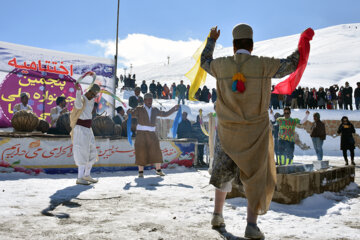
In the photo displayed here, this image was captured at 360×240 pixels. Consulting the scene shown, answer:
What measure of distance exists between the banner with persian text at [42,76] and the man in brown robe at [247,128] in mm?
6822

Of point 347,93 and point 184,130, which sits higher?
point 347,93

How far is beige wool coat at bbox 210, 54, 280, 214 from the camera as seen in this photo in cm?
247

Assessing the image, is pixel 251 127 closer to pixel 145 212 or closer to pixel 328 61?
pixel 145 212

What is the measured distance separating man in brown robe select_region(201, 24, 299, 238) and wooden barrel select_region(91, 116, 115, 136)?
529cm

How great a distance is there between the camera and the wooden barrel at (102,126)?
296 inches

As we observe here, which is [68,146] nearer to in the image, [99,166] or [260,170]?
[99,166]

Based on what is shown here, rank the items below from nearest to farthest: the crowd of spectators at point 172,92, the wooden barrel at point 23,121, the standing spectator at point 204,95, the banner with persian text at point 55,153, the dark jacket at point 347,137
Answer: the banner with persian text at point 55,153
the wooden barrel at point 23,121
the dark jacket at point 347,137
the crowd of spectators at point 172,92
the standing spectator at point 204,95

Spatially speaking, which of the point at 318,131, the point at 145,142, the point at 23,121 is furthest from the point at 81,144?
the point at 318,131

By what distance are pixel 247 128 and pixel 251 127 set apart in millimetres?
32

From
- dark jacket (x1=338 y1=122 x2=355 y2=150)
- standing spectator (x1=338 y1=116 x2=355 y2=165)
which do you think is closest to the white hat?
standing spectator (x1=338 y1=116 x2=355 y2=165)

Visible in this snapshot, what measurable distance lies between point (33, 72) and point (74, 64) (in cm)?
120

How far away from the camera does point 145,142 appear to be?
683 centimetres

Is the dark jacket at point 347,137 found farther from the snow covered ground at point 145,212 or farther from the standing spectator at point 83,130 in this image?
the standing spectator at point 83,130

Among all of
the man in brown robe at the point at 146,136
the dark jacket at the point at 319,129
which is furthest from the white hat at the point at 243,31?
the dark jacket at the point at 319,129
